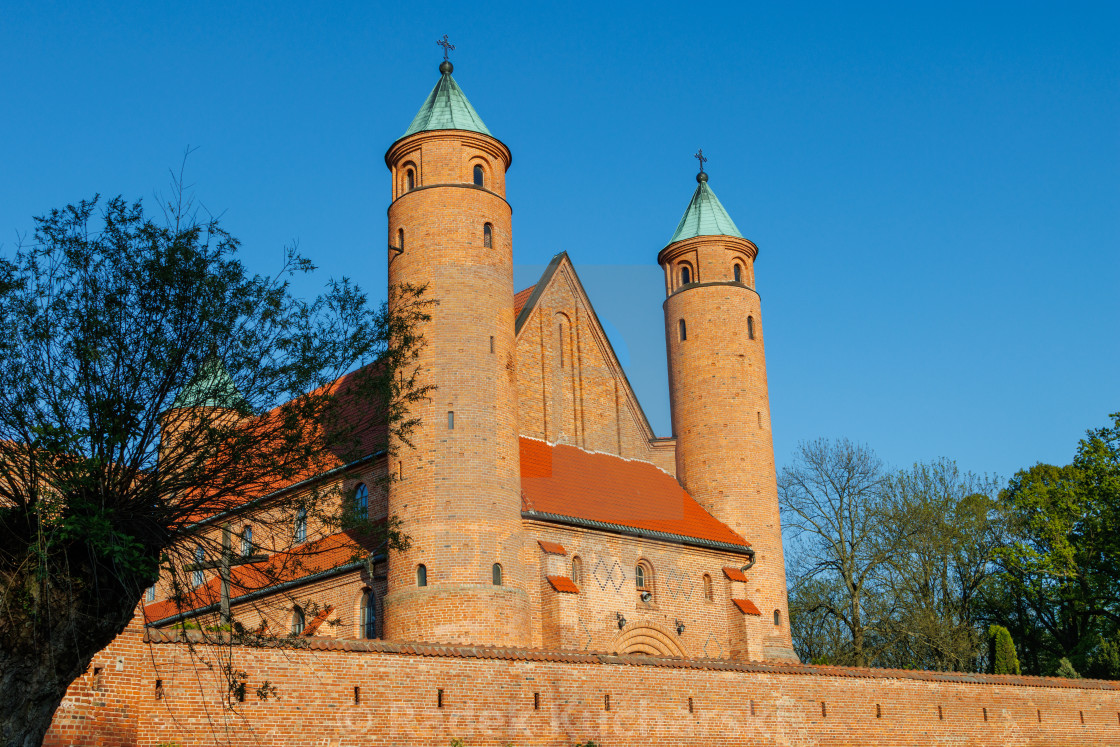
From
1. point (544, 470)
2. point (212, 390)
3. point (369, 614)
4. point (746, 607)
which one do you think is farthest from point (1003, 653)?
point (212, 390)

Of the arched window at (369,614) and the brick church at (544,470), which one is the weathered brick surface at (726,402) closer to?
the brick church at (544,470)

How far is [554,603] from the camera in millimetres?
25969

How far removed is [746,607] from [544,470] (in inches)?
266

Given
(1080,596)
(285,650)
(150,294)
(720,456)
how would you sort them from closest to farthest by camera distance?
(150,294)
(285,650)
(720,456)
(1080,596)

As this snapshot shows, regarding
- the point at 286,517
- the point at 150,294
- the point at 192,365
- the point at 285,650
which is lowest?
the point at 285,650

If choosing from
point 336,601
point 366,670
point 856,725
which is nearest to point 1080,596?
point 856,725

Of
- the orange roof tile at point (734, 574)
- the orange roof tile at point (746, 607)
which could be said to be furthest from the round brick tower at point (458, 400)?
the orange roof tile at point (734, 574)

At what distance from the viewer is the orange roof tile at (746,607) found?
30009mm

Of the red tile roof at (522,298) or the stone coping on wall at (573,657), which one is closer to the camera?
the stone coping on wall at (573,657)

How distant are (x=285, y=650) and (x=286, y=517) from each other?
2739 mm

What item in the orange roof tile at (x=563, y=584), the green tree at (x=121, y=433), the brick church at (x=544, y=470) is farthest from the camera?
the orange roof tile at (x=563, y=584)

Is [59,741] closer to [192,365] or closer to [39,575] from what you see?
[39,575]

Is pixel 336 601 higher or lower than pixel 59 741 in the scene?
higher

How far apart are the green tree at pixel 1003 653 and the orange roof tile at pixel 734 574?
445 inches
